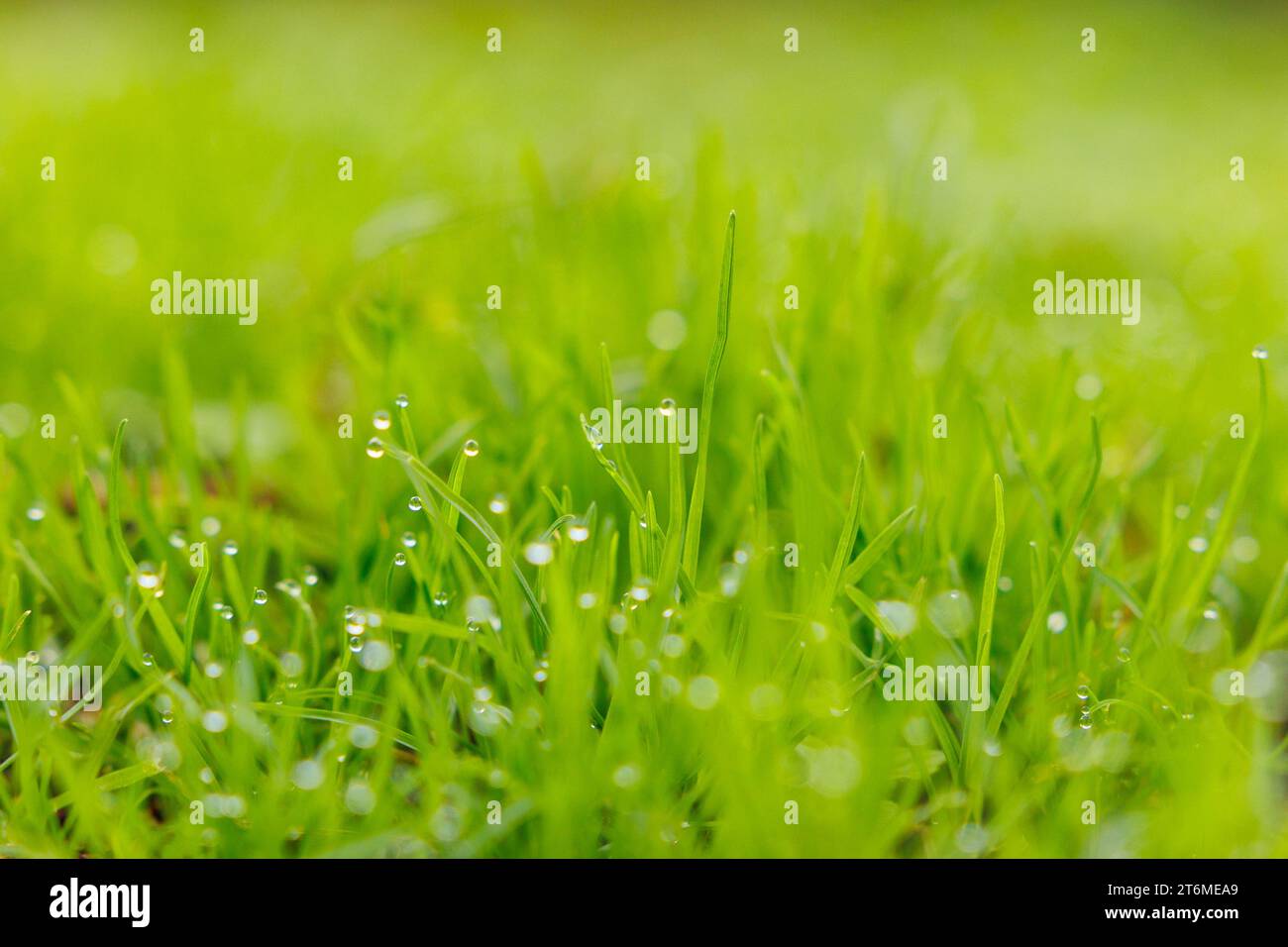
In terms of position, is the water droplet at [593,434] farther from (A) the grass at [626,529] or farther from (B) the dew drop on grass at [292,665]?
(B) the dew drop on grass at [292,665]

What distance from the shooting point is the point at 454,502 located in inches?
45.6

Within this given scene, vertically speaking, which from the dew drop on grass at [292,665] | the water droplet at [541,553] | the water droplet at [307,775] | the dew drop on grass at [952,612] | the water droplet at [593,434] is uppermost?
the water droplet at [593,434]

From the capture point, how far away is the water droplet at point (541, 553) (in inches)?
44.9

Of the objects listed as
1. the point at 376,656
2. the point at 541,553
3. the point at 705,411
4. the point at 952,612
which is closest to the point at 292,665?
the point at 376,656

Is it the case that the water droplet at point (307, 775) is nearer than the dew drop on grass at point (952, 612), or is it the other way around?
the water droplet at point (307, 775)

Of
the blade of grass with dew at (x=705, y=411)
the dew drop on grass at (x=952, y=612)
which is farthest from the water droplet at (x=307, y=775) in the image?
the dew drop on grass at (x=952, y=612)

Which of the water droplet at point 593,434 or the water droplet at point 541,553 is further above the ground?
the water droplet at point 593,434

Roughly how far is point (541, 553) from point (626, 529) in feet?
0.72

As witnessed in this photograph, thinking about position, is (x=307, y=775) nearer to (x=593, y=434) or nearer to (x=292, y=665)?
(x=292, y=665)

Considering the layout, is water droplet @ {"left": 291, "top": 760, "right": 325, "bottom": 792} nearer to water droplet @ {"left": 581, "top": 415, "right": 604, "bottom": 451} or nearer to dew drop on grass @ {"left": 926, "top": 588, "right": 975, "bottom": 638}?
water droplet @ {"left": 581, "top": 415, "right": 604, "bottom": 451}

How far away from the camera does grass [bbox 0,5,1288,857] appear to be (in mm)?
1062
